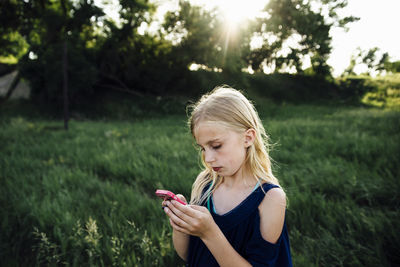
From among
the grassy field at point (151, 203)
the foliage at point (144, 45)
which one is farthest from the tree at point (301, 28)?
the grassy field at point (151, 203)

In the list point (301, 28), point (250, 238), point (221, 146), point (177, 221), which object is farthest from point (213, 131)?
point (301, 28)

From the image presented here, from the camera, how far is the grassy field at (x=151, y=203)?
7.11ft

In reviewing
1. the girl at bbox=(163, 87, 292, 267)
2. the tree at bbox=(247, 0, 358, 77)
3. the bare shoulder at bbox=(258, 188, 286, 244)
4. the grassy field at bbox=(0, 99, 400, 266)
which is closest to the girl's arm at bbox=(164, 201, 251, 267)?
the girl at bbox=(163, 87, 292, 267)

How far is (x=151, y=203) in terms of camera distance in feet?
9.72

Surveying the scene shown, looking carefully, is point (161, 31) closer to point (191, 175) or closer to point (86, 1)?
point (86, 1)

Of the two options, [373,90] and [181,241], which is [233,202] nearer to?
[181,241]

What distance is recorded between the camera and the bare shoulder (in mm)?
1161

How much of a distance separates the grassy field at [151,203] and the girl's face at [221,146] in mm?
1193

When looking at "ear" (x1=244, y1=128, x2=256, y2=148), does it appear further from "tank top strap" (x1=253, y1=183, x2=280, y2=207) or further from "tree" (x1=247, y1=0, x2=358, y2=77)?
"tree" (x1=247, y1=0, x2=358, y2=77)

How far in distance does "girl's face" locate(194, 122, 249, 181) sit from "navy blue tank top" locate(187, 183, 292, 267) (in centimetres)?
17

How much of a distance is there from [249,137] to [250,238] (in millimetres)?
477

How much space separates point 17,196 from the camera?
11.1 ft

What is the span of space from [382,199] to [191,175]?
225 cm

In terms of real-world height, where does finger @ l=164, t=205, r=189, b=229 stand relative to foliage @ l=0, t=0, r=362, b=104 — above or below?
below
